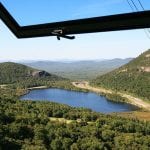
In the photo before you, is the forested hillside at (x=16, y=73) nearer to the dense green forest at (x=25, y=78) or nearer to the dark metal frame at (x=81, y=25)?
the dense green forest at (x=25, y=78)

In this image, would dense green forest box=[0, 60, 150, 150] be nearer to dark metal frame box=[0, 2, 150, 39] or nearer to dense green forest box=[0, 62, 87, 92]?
dark metal frame box=[0, 2, 150, 39]

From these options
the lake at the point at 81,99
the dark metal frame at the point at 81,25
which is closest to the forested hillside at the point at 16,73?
the lake at the point at 81,99

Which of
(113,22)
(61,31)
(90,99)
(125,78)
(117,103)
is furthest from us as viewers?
(125,78)

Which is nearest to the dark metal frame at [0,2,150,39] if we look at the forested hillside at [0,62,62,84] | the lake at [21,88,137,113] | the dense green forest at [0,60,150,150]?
the dense green forest at [0,60,150,150]

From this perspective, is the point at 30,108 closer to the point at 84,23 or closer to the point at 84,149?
the point at 84,149

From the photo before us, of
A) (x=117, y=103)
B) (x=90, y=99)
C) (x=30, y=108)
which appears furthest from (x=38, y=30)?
(x=90, y=99)
